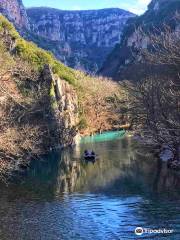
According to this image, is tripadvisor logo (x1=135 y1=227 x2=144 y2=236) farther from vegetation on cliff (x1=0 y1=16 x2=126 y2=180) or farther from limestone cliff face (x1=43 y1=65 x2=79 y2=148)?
limestone cliff face (x1=43 y1=65 x2=79 y2=148)

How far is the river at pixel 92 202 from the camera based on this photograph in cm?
3225

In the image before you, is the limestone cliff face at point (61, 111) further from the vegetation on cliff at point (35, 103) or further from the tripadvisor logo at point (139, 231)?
the tripadvisor logo at point (139, 231)

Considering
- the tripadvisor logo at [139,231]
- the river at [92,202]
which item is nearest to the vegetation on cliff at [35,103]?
the river at [92,202]

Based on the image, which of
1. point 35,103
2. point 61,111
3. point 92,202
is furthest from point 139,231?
point 61,111

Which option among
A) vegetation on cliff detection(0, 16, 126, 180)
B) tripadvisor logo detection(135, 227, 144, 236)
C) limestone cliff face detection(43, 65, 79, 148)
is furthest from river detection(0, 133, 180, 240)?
limestone cliff face detection(43, 65, 79, 148)

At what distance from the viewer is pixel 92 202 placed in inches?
1598

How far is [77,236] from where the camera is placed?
30.9m

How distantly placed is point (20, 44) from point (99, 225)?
248 feet

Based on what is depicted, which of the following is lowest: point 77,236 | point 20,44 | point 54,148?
point 54,148

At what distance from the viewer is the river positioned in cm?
3225

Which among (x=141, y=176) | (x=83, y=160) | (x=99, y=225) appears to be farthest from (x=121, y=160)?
(x=99, y=225)

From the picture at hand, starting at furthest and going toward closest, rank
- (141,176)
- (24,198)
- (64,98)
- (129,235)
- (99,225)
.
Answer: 1. (64,98)
2. (141,176)
3. (24,198)
4. (99,225)
5. (129,235)

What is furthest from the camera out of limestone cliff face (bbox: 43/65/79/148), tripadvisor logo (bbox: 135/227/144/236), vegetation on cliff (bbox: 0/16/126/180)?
limestone cliff face (bbox: 43/65/79/148)

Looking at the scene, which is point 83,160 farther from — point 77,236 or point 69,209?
point 77,236
